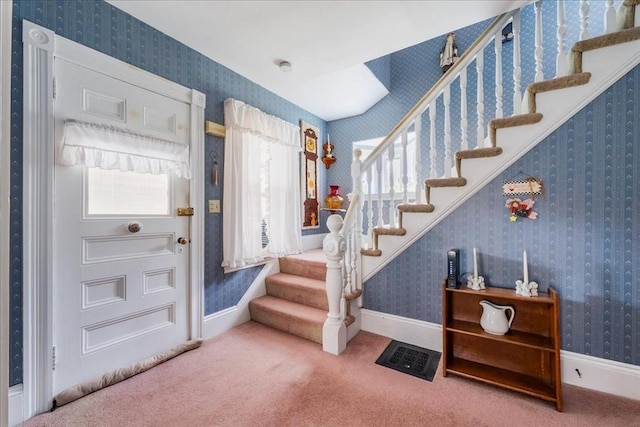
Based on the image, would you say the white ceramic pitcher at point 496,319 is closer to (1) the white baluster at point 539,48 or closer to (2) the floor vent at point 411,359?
(2) the floor vent at point 411,359

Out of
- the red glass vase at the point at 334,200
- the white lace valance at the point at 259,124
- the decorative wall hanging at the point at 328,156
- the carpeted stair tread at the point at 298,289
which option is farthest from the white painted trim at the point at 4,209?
the decorative wall hanging at the point at 328,156

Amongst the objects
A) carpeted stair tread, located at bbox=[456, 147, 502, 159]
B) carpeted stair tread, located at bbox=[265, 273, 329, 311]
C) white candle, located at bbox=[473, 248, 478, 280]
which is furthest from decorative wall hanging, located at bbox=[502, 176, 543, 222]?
carpeted stair tread, located at bbox=[265, 273, 329, 311]

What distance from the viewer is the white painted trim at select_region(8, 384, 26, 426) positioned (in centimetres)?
143

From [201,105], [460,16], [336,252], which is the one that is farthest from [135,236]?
[460,16]

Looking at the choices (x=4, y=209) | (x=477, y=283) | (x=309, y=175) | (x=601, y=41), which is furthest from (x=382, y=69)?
(x=4, y=209)

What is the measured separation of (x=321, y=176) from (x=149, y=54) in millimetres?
2506

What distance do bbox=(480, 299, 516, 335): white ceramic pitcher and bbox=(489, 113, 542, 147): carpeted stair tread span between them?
3.81 feet

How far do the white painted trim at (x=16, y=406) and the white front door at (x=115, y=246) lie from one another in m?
0.14

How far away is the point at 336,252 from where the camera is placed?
2139mm

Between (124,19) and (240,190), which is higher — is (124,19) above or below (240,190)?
above

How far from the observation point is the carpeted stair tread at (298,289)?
2.57 metres

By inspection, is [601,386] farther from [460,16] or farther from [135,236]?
[135,236]

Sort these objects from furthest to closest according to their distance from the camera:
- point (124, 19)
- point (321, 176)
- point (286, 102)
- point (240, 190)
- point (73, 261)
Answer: point (321, 176)
point (286, 102)
point (240, 190)
point (124, 19)
point (73, 261)

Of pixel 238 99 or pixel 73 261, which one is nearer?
pixel 73 261
